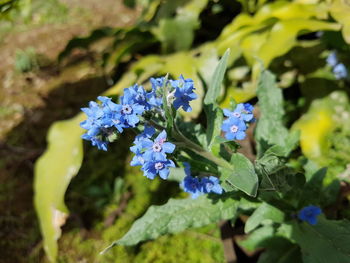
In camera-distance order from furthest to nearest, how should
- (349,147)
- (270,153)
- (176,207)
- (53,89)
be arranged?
(53,89)
(349,147)
(176,207)
(270,153)

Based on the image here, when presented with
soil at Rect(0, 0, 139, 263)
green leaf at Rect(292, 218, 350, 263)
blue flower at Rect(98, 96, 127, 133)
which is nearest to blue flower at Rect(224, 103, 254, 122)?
blue flower at Rect(98, 96, 127, 133)

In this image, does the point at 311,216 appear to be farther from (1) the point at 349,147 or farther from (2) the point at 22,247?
(2) the point at 22,247

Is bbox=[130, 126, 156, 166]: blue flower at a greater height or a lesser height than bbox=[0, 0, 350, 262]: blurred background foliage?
greater

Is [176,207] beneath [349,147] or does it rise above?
above

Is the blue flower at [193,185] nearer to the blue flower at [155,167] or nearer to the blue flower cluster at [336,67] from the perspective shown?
the blue flower at [155,167]

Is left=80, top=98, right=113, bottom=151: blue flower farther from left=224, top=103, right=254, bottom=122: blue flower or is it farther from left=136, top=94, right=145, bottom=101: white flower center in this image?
left=224, top=103, right=254, bottom=122: blue flower

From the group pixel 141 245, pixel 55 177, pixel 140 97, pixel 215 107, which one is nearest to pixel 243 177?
pixel 215 107

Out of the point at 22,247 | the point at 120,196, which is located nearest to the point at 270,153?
the point at 120,196
